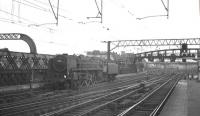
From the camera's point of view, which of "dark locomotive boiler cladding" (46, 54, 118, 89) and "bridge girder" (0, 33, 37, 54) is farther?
"bridge girder" (0, 33, 37, 54)

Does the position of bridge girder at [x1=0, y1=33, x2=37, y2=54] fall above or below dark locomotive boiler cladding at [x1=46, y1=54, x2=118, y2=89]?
above

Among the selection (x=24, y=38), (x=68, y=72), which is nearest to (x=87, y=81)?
(x=68, y=72)

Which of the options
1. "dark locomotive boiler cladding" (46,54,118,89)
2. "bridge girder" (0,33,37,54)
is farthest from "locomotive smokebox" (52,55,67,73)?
"bridge girder" (0,33,37,54)

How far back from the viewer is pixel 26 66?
89.5 ft

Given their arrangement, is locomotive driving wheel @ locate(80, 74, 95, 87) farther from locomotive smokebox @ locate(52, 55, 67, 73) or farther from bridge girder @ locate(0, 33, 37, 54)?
bridge girder @ locate(0, 33, 37, 54)

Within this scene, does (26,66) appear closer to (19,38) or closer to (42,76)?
(42,76)

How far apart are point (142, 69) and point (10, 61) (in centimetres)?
7610

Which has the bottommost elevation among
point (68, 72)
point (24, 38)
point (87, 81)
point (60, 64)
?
point (87, 81)

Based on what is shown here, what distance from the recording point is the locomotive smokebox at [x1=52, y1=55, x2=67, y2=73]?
24.9m

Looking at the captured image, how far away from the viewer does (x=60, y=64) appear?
25234mm

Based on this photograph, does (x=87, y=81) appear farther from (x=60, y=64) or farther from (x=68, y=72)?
(x=60, y=64)

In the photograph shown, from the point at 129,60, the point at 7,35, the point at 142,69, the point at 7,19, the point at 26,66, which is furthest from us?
the point at 142,69

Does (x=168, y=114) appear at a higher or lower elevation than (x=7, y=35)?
lower

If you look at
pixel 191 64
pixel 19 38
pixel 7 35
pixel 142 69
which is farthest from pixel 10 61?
pixel 191 64
